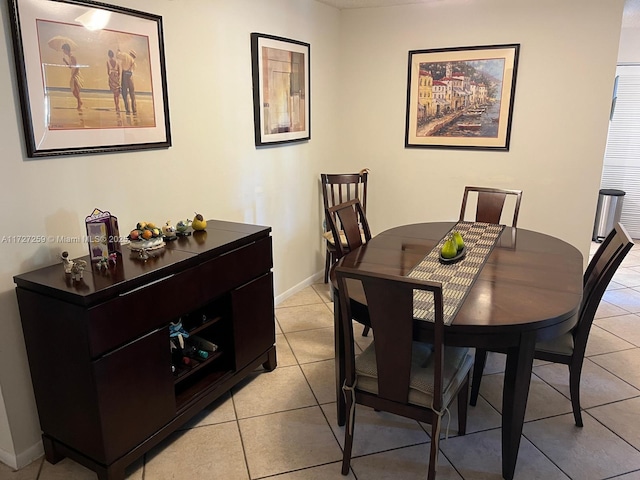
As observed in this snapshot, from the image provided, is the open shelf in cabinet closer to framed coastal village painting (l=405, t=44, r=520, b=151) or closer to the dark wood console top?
the dark wood console top

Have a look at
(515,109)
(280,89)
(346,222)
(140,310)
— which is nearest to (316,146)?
(280,89)

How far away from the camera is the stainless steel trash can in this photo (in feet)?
17.9

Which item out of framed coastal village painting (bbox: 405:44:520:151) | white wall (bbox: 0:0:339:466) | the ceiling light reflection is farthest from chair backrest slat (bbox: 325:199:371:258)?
framed coastal village painting (bbox: 405:44:520:151)

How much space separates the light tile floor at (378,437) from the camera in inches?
80.7

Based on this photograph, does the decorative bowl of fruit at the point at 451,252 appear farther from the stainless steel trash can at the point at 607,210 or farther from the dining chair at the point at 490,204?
the stainless steel trash can at the point at 607,210

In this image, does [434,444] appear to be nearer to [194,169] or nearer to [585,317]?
[585,317]

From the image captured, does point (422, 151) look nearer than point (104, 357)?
No

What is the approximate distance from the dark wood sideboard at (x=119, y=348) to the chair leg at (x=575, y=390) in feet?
5.54

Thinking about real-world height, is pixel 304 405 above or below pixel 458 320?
below

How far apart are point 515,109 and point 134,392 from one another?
342cm

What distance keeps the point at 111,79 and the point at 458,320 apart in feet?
6.21

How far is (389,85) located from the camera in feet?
13.7

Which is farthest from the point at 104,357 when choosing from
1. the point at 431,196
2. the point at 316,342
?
the point at 431,196

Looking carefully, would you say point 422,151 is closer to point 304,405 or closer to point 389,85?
point 389,85
